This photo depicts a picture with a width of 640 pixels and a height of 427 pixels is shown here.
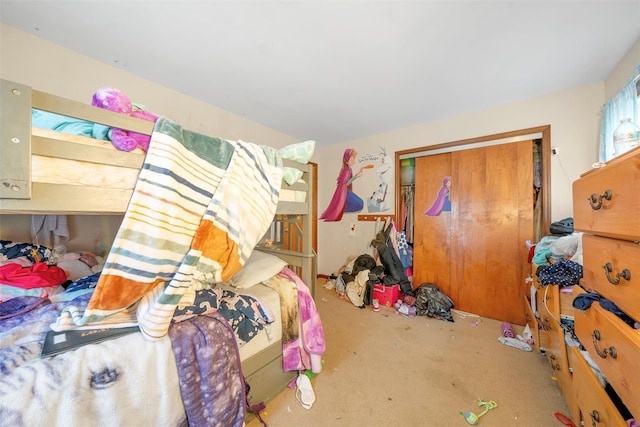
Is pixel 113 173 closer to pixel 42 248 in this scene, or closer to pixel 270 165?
pixel 270 165

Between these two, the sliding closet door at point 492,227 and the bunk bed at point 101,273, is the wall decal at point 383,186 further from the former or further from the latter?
the bunk bed at point 101,273

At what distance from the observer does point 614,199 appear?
24.8 inches

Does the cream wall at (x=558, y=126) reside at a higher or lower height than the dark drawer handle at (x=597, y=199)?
higher

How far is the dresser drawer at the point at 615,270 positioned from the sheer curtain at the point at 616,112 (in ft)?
4.53

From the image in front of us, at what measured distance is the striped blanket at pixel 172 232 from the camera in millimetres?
803

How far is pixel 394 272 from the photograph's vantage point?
272 centimetres

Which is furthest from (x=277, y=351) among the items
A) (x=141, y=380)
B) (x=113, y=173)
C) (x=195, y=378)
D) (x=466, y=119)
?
(x=466, y=119)

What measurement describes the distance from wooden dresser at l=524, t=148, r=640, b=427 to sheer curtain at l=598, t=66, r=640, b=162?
123 centimetres

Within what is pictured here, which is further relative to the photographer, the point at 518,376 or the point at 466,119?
the point at 466,119

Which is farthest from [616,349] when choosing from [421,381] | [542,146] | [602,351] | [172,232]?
[542,146]

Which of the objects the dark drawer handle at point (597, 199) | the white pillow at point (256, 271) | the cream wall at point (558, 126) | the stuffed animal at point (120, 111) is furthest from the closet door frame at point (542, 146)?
the stuffed animal at point (120, 111)

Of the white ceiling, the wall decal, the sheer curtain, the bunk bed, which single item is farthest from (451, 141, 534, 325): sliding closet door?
the bunk bed

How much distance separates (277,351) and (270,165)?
1.13 m

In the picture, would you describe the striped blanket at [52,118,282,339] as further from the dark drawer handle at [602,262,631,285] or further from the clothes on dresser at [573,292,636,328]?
the clothes on dresser at [573,292,636,328]
